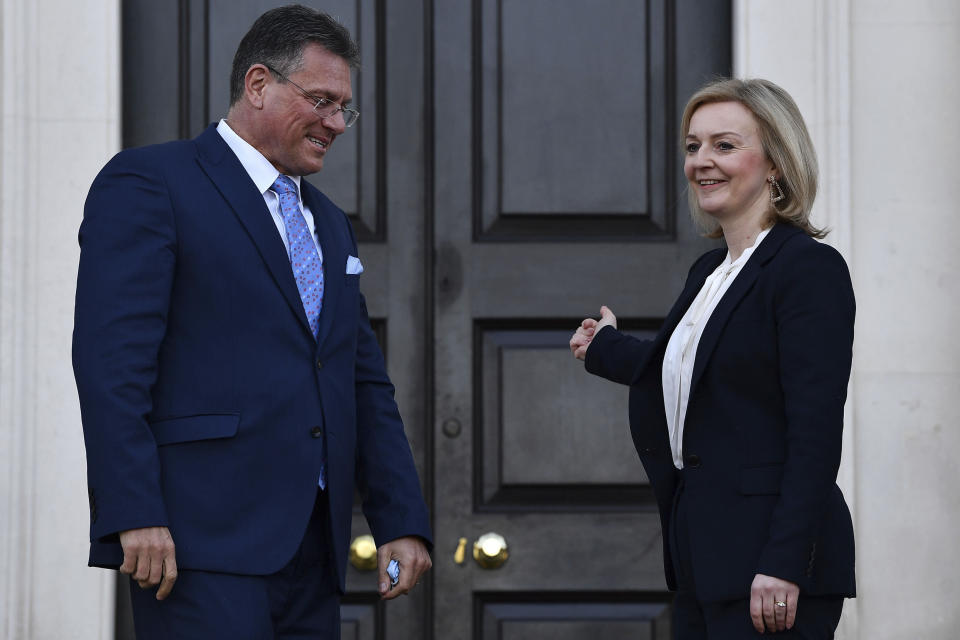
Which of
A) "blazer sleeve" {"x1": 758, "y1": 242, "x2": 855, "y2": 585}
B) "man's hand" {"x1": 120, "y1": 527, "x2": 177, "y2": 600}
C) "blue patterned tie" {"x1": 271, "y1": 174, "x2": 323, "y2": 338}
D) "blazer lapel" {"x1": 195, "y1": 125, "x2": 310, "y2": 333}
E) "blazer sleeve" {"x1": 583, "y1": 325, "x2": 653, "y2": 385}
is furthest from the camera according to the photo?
"blazer sleeve" {"x1": 583, "y1": 325, "x2": 653, "y2": 385}

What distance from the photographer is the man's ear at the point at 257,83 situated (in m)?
Answer: 2.76

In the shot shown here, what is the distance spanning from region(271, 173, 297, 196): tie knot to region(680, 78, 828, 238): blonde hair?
93 centimetres

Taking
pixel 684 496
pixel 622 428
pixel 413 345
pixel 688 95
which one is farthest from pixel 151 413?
pixel 688 95

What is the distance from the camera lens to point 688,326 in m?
2.80

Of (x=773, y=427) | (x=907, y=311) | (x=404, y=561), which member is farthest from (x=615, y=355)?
(x=907, y=311)

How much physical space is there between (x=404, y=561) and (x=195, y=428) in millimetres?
591

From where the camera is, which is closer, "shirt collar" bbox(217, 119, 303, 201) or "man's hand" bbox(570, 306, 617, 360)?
"shirt collar" bbox(217, 119, 303, 201)

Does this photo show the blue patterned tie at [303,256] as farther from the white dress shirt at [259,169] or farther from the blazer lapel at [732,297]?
the blazer lapel at [732,297]

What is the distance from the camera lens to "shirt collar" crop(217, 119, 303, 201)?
2.74m

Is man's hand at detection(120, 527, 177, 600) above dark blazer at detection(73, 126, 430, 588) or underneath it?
underneath

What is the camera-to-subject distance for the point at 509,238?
405 centimetres

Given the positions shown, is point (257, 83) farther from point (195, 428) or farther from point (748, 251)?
point (748, 251)

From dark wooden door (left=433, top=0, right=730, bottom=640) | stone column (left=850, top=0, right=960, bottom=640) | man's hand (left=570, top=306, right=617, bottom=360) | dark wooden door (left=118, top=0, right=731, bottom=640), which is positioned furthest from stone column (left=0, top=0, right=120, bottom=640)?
stone column (left=850, top=0, right=960, bottom=640)

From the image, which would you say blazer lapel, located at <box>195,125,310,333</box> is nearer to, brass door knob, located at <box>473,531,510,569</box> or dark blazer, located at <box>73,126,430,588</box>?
dark blazer, located at <box>73,126,430,588</box>
